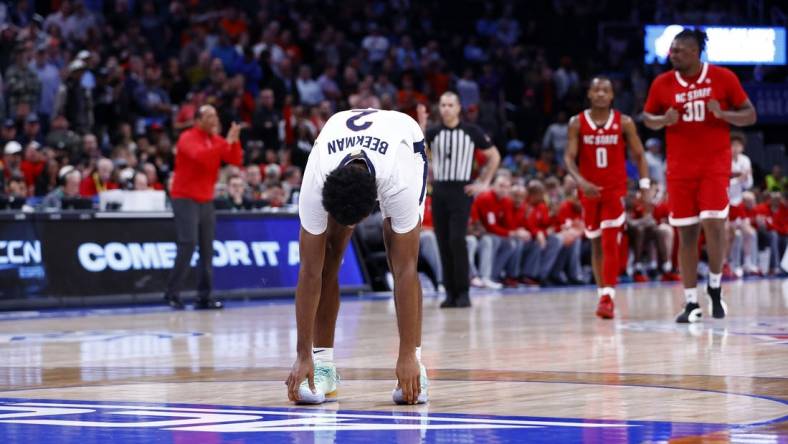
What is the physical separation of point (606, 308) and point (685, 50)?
2293 millimetres

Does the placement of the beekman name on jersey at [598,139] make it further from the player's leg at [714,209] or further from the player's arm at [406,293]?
the player's arm at [406,293]

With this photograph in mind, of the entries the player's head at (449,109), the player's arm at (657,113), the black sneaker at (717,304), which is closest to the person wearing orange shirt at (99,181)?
the player's head at (449,109)

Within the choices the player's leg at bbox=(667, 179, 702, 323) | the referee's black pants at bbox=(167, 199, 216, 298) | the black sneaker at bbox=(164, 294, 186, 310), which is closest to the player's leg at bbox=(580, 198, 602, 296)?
the player's leg at bbox=(667, 179, 702, 323)

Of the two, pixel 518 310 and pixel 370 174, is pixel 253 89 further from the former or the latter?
pixel 370 174

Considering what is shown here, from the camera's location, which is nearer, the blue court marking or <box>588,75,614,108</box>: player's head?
the blue court marking

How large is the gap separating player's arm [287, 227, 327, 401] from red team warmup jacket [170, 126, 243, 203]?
8032mm

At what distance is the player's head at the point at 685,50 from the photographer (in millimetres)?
10953

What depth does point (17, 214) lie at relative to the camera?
14070 millimetres

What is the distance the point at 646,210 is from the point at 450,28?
955 cm

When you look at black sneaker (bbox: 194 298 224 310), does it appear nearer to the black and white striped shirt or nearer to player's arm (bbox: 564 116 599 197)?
the black and white striped shirt

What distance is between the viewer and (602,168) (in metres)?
12.4

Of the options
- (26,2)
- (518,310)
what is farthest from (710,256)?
(26,2)

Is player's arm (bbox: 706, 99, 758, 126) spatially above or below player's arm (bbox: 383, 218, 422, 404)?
above

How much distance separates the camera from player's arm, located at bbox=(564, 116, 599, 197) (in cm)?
1223
